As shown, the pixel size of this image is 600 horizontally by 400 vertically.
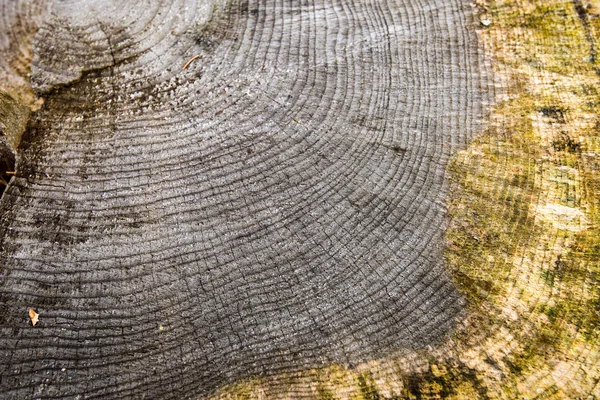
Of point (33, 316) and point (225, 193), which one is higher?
point (225, 193)

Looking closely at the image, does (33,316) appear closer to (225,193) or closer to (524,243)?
(225,193)

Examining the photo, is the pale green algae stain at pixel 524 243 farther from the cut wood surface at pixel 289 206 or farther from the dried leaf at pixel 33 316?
the dried leaf at pixel 33 316

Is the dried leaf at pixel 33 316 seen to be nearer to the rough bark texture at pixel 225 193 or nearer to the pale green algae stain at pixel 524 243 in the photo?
the rough bark texture at pixel 225 193

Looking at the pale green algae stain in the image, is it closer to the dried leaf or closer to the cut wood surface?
the cut wood surface

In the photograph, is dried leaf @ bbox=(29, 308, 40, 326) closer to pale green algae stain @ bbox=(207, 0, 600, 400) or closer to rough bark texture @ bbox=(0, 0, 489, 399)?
rough bark texture @ bbox=(0, 0, 489, 399)

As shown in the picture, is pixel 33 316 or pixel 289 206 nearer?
pixel 33 316

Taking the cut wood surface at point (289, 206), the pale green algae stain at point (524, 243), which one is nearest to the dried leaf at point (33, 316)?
the cut wood surface at point (289, 206)

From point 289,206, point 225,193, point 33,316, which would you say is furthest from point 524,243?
point 33,316

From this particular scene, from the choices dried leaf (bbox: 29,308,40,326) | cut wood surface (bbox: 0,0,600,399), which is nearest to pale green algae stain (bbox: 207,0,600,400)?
cut wood surface (bbox: 0,0,600,399)
